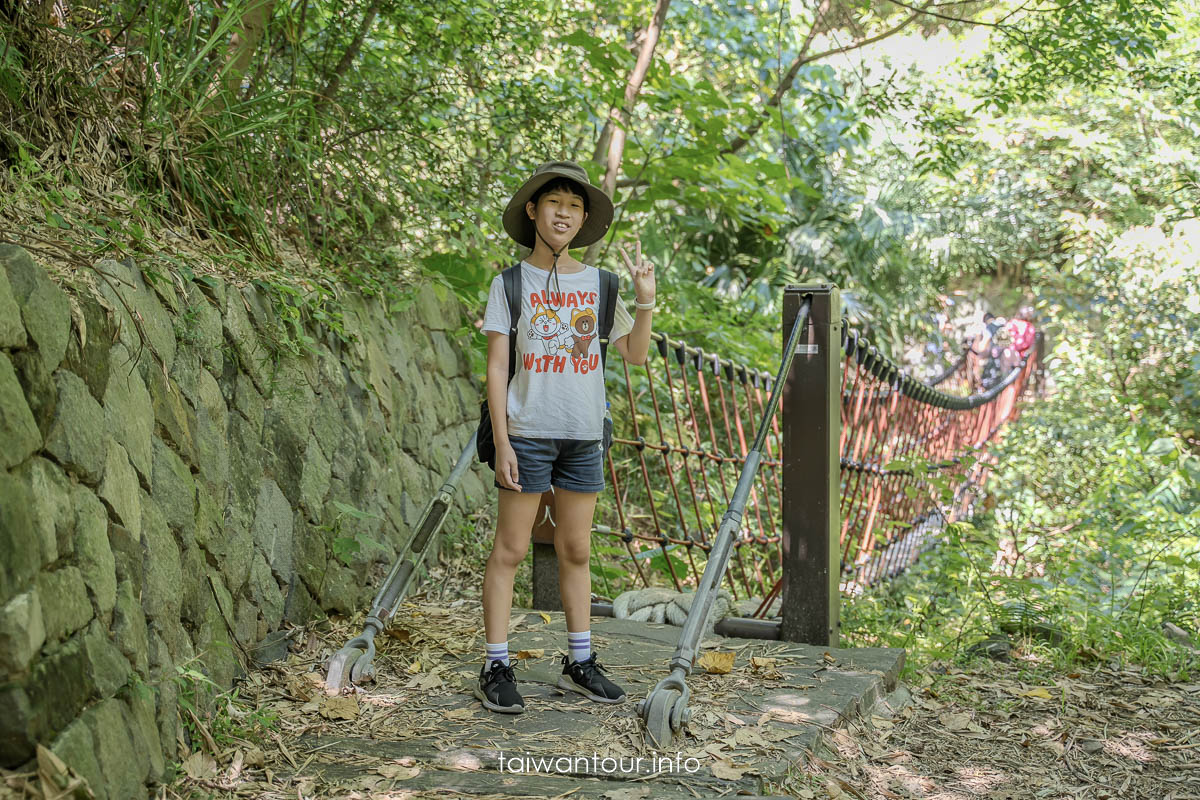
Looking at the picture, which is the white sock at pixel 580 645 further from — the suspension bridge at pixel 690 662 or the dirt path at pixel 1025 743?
the dirt path at pixel 1025 743

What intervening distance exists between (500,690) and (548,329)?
Answer: 0.94 meters

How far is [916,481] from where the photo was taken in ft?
19.9

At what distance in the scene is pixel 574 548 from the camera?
2.64m

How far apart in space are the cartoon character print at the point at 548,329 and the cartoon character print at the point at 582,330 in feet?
0.08

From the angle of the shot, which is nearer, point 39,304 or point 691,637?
point 39,304

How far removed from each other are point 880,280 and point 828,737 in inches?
372

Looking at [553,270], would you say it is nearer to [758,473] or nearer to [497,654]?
[497,654]

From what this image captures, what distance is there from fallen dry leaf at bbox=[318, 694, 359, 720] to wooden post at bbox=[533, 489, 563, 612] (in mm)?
1171

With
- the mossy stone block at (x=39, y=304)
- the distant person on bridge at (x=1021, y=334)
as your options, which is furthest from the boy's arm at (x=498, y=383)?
the distant person on bridge at (x=1021, y=334)

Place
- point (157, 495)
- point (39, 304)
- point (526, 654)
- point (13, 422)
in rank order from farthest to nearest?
1. point (526, 654)
2. point (157, 495)
3. point (39, 304)
4. point (13, 422)

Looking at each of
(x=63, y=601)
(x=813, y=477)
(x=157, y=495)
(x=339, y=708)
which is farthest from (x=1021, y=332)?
(x=63, y=601)

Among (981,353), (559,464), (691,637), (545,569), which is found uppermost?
(981,353)

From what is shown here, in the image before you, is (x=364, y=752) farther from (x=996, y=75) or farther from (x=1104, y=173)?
(x=1104, y=173)

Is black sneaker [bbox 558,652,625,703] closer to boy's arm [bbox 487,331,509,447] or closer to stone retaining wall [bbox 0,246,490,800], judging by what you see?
boy's arm [bbox 487,331,509,447]
